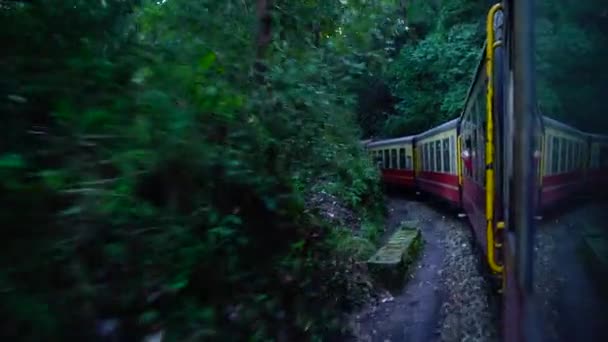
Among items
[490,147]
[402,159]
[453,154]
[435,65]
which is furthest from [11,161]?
[435,65]

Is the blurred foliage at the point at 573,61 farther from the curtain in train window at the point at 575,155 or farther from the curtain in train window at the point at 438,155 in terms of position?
the curtain in train window at the point at 438,155

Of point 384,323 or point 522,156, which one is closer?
point 522,156

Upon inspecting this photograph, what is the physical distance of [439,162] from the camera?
1441cm

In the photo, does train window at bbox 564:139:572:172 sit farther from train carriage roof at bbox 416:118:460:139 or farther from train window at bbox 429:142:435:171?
train window at bbox 429:142:435:171

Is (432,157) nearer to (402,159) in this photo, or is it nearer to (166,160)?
(402,159)

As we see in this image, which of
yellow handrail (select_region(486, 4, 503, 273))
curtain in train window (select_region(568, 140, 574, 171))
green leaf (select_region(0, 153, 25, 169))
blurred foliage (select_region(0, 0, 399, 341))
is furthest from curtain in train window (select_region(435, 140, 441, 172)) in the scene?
green leaf (select_region(0, 153, 25, 169))

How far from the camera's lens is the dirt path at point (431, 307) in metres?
7.04

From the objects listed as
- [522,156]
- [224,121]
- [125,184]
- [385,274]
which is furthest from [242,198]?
[385,274]

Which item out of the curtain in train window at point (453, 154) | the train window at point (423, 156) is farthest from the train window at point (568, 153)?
the train window at point (423, 156)

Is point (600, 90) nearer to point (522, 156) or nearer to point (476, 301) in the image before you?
point (522, 156)

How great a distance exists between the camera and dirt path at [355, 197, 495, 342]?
7.04 m

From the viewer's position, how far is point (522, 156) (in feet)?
6.65

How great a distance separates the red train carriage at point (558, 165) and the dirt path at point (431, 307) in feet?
15.1

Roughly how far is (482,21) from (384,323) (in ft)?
44.7
